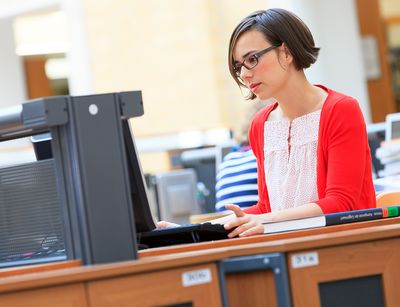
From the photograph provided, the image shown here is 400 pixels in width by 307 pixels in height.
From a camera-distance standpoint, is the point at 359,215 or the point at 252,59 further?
the point at 252,59

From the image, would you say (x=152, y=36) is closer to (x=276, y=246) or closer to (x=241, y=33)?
(x=241, y=33)

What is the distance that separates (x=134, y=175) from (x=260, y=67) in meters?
0.59

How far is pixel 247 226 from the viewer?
2.08m

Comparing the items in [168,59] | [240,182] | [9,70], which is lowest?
[240,182]

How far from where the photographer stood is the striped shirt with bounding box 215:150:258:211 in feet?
13.5

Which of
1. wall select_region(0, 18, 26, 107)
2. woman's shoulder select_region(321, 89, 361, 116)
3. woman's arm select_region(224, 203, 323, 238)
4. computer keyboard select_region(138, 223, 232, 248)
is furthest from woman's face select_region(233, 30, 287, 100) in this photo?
wall select_region(0, 18, 26, 107)

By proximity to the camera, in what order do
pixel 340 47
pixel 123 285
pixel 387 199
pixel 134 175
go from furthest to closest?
pixel 340 47 → pixel 387 199 → pixel 134 175 → pixel 123 285

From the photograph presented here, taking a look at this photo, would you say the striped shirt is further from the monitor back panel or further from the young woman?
the monitor back panel

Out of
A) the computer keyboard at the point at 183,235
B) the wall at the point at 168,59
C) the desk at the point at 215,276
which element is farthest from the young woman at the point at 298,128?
the wall at the point at 168,59

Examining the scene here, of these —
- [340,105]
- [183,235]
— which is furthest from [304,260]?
[340,105]

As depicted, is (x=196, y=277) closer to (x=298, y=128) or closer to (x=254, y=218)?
(x=254, y=218)

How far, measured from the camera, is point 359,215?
6.70 ft

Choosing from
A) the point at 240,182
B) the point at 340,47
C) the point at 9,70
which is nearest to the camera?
the point at 240,182

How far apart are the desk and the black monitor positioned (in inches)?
11.5
